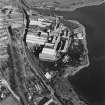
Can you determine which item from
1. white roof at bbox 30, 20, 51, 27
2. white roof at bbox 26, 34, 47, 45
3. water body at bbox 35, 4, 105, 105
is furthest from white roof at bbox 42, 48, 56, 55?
white roof at bbox 30, 20, 51, 27

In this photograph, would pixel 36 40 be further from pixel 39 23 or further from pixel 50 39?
pixel 39 23

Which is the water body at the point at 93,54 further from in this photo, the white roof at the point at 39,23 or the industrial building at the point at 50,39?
the white roof at the point at 39,23

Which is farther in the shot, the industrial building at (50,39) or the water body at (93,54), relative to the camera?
the industrial building at (50,39)

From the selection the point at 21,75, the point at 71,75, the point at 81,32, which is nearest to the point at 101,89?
the point at 71,75

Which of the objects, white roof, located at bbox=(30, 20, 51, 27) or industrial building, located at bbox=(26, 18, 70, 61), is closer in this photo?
industrial building, located at bbox=(26, 18, 70, 61)

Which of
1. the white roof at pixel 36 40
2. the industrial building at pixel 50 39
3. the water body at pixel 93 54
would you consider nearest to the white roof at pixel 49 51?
the industrial building at pixel 50 39

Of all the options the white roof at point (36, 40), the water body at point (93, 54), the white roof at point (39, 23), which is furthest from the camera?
the white roof at point (39, 23)

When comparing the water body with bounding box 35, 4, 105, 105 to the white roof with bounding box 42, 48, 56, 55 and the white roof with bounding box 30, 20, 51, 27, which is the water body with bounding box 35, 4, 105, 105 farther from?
the white roof with bounding box 42, 48, 56, 55

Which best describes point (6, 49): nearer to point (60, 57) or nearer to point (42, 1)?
point (60, 57)

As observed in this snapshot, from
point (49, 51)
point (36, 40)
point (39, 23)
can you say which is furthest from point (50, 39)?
point (39, 23)
